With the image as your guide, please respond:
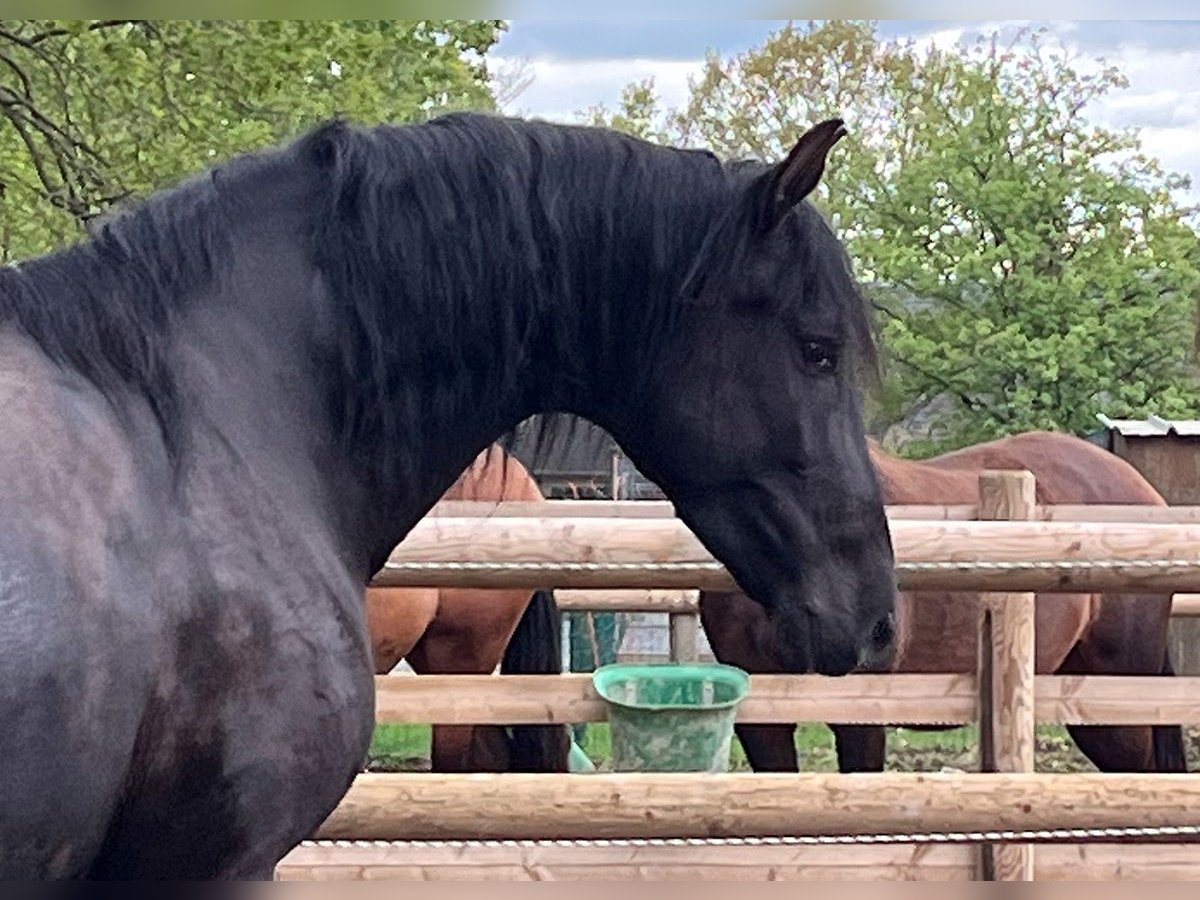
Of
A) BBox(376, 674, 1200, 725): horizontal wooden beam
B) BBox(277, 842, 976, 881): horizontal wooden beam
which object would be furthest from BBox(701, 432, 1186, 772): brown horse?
BBox(277, 842, 976, 881): horizontal wooden beam

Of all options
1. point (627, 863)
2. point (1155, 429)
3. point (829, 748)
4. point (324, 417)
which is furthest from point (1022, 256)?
point (324, 417)

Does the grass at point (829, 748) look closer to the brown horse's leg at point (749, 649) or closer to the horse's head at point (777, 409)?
the brown horse's leg at point (749, 649)

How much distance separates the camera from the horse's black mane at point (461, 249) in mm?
1874

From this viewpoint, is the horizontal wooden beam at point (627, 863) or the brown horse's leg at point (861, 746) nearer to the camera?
the horizontal wooden beam at point (627, 863)

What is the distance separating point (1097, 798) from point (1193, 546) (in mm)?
643

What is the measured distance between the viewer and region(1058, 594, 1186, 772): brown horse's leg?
5574 mm

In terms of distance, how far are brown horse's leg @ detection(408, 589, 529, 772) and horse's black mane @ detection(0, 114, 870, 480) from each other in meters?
3.10

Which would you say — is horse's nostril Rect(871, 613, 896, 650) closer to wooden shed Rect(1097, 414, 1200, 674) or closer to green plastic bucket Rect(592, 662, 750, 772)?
green plastic bucket Rect(592, 662, 750, 772)

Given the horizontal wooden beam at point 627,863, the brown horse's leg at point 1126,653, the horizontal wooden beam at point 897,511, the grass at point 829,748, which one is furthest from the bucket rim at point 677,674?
the grass at point 829,748

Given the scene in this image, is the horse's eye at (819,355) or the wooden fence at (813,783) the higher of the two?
the horse's eye at (819,355)

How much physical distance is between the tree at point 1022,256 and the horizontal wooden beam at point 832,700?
885cm

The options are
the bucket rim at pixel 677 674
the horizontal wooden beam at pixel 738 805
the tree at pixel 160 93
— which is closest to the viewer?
the horizontal wooden beam at pixel 738 805

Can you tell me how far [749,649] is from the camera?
4977 mm

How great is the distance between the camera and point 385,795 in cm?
288
